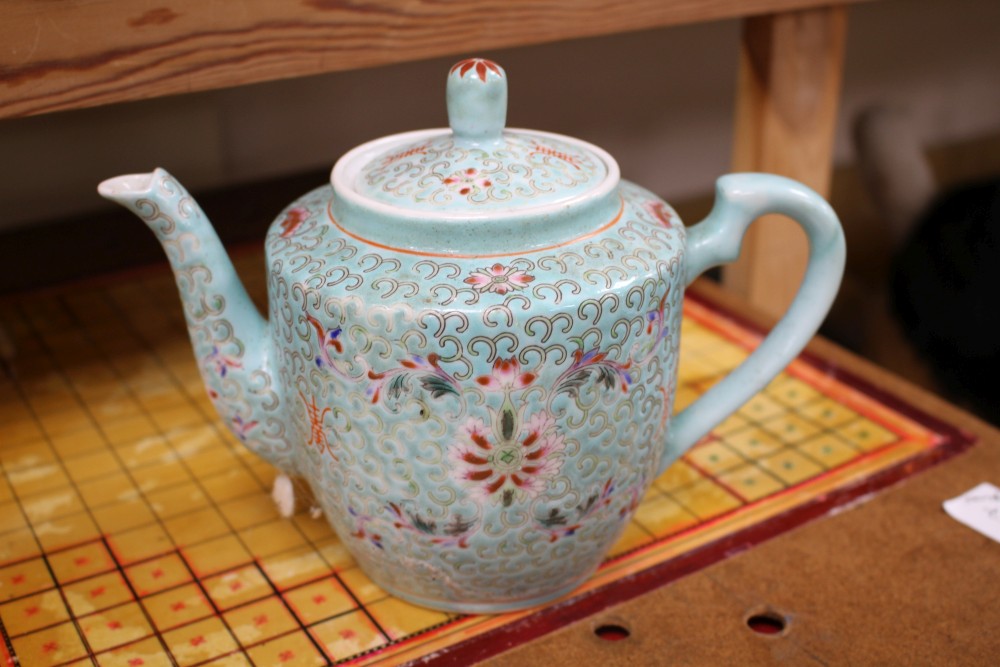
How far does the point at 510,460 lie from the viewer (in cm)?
63

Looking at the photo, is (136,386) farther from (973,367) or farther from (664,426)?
(973,367)

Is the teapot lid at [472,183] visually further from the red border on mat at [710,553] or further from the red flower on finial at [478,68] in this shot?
the red border on mat at [710,553]

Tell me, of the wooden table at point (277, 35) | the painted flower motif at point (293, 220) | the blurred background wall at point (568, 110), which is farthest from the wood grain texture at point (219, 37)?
the blurred background wall at point (568, 110)

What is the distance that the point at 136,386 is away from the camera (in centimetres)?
100

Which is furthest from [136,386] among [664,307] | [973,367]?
[973,367]

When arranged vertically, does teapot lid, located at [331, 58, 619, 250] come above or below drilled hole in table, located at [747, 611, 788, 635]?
above

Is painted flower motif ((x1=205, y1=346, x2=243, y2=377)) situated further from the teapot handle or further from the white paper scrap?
the white paper scrap

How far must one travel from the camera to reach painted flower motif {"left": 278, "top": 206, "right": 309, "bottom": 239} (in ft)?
2.22

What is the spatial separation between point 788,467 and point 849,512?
0.23 ft

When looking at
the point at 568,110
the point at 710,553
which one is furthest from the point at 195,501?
the point at 568,110

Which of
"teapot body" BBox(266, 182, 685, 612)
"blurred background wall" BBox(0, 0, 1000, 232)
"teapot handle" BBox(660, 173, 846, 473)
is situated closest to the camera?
"teapot body" BBox(266, 182, 685, 612)

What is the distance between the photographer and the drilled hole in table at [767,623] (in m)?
0.72

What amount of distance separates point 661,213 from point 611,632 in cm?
29

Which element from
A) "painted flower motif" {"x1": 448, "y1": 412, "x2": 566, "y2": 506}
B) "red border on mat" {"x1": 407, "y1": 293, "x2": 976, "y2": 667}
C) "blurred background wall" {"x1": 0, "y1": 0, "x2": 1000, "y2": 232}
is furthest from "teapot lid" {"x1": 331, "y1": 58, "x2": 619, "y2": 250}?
"blurred background wall" {"x1": 0, "y1": 0, "x2": 1000, "y2": 232}
